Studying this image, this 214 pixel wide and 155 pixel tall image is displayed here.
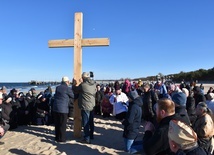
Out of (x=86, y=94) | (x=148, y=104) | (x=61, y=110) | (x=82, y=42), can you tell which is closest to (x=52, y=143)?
(x=61, y=110)

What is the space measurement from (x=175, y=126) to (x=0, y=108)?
6845 mm

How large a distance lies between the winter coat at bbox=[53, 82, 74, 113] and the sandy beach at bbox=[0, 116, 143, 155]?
0.90 meters

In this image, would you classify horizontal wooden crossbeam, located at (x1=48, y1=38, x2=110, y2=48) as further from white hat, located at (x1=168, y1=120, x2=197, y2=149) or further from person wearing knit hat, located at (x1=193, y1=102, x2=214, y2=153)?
white hat, located at (x1=168, y1=120, x2=197, y2=149)

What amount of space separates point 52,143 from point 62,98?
1.26 m

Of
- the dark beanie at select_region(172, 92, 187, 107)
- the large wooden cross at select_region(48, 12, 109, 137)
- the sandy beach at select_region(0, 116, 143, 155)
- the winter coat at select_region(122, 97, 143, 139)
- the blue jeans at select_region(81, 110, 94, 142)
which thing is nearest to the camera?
the dark beanie at select_region(172, 92, 187, 107)

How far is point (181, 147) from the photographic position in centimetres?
257

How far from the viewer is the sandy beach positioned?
7000 millimetres

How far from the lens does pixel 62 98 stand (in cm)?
811

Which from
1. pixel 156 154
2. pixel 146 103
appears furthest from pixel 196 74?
pixel 156 154

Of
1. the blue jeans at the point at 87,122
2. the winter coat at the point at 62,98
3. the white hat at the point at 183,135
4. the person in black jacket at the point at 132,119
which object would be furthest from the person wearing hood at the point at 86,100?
the white hat at the point at 183,135

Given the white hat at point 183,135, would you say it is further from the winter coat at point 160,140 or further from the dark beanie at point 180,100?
the dark beanie at point 180,100

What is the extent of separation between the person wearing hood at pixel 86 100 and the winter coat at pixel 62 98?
0.22m

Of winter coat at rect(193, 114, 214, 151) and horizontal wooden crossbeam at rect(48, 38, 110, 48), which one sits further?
horizontal wooden crossbeam at rect(48, 38, 110, 48)

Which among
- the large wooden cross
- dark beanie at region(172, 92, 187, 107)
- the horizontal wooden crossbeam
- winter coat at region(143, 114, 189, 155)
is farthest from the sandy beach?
winter coat at region(143, 114, 189, 155)
